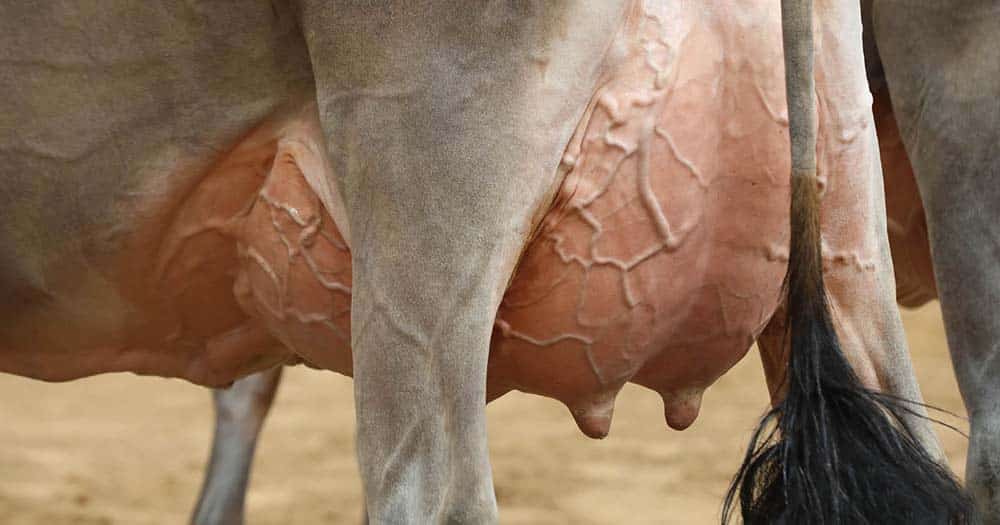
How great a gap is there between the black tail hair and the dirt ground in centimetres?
214

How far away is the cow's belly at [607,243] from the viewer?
1.92 m

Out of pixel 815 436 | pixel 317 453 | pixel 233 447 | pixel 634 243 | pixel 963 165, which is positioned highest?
pixel 317 453

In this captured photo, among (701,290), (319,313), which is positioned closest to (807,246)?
(701,290)

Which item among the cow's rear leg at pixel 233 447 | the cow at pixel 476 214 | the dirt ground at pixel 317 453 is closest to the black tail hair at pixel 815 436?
the cow at pixel 476 214

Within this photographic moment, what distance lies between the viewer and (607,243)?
194cm

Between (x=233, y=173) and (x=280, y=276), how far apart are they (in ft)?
0.44

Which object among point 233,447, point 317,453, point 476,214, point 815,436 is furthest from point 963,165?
point 317,453

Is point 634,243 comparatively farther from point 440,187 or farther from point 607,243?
point 440,187

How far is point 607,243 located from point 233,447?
1.74 metres

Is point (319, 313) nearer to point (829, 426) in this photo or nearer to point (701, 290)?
point (701, 290)

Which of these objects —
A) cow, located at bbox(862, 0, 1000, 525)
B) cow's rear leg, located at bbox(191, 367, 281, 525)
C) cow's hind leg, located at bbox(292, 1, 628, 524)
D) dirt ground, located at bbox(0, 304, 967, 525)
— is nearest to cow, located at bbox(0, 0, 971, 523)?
cow's hind leg, located at bbox(292, 1, 628, 524)

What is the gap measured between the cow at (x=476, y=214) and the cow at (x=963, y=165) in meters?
0.28

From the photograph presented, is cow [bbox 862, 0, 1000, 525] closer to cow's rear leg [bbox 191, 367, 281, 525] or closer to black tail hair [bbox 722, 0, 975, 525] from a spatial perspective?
black tail hair [bbox 722, 0, 975, 525]

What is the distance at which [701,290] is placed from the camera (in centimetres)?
201
